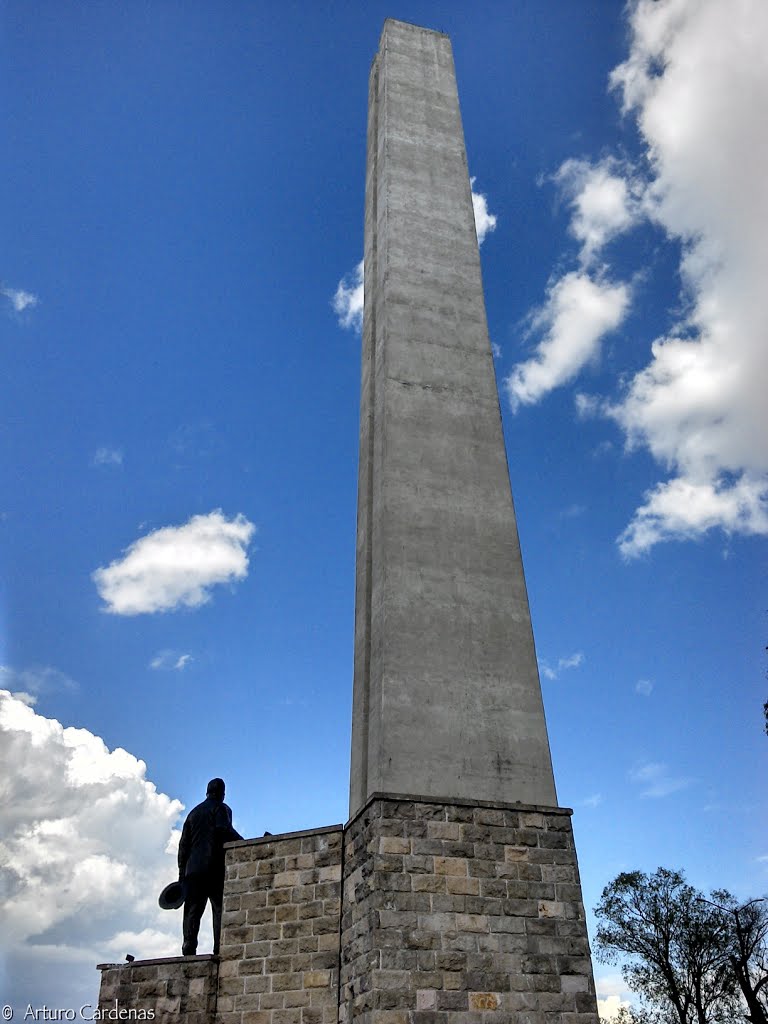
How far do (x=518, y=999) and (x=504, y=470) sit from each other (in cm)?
624

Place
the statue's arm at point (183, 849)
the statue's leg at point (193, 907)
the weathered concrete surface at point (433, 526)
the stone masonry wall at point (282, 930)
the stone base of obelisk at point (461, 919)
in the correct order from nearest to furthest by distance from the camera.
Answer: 1. the stone base of obelisk at point (461, 919)
2. the stone masonry wall at point (282, 930)
3. the weathered concrete surface at point (433, 526)
4. the statue's leg at point (193, 907)
5. the statue's arm at point (183, 849)

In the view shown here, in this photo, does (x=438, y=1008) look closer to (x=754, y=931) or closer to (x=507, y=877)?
(x=507, y=877)

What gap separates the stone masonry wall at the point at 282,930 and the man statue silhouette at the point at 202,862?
753 millimetres

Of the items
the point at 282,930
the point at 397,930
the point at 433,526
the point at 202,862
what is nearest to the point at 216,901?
the point at 202,862

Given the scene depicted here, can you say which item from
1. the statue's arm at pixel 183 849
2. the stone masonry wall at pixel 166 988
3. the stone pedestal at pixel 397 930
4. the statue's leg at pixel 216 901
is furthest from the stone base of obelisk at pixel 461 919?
the statue's arm at pixel 183 849

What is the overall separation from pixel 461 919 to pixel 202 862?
3676mm

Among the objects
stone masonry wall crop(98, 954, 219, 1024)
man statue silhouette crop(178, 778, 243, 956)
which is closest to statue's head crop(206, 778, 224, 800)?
man statue silhouette crop(178, 778, 243, 956)

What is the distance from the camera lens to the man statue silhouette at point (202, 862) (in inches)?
400

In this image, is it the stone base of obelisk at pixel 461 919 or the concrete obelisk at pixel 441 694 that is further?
the concrete obelisk at pixel 441 694

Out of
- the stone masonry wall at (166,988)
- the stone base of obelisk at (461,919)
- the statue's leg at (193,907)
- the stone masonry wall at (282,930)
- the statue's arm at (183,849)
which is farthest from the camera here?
the statue's arm at (183,849)

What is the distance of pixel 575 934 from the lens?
845 cm

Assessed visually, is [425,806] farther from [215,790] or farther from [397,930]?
[215,790]

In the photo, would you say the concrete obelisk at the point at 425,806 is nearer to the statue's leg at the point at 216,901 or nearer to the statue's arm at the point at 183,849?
the statue's leg at the point at 216,901

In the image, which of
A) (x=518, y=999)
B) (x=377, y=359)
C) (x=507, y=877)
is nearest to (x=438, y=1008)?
(x=518, y=999)
